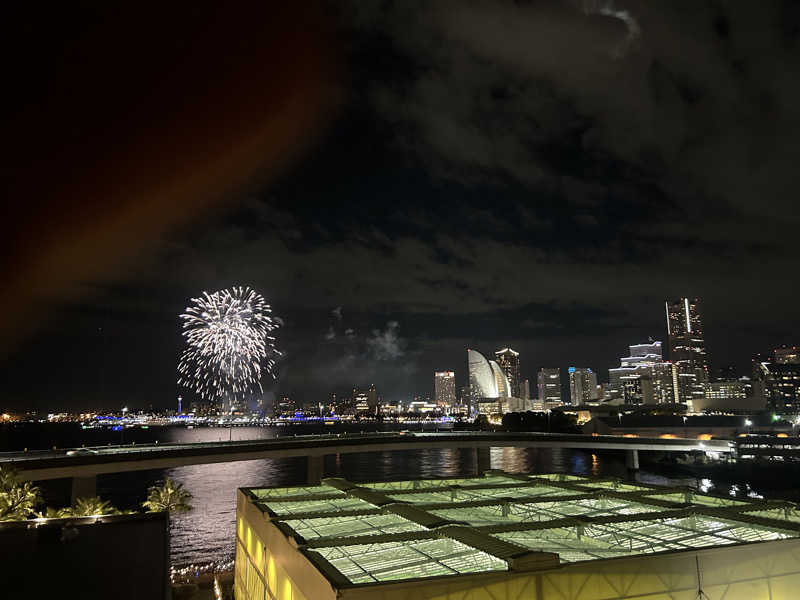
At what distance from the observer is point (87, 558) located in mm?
15438

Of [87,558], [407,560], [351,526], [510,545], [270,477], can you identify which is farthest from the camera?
[270,477]

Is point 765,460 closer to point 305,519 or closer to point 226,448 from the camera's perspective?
point 226,448

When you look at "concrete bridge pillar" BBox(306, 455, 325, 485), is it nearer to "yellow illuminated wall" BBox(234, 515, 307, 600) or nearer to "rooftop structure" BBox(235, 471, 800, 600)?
"rooftop structure" BBox(235, 471, 800, 600)

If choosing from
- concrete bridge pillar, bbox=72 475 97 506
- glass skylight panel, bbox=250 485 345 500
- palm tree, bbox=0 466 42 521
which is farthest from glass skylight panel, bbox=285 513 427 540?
concrete bridge pillar, bbox=72 475 97 506

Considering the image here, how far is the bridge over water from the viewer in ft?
169

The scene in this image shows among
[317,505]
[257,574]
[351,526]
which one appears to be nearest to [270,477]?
Answer: [317,505]

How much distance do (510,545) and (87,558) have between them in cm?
1144

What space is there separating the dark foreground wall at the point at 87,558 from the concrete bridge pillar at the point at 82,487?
37260 millimetres

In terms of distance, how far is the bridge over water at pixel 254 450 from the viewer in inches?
2034

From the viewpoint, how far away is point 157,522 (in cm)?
1994

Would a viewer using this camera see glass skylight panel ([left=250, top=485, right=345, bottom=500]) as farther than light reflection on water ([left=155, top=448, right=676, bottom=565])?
No

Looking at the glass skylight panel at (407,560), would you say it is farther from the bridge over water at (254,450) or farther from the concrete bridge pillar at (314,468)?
the concrete bridge pillar at (314,468)

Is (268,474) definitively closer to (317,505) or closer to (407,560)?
(317,505)

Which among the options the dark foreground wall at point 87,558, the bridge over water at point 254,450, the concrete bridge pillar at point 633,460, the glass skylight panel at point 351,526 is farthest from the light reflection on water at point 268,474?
the glass skylight panel at point 351,526
